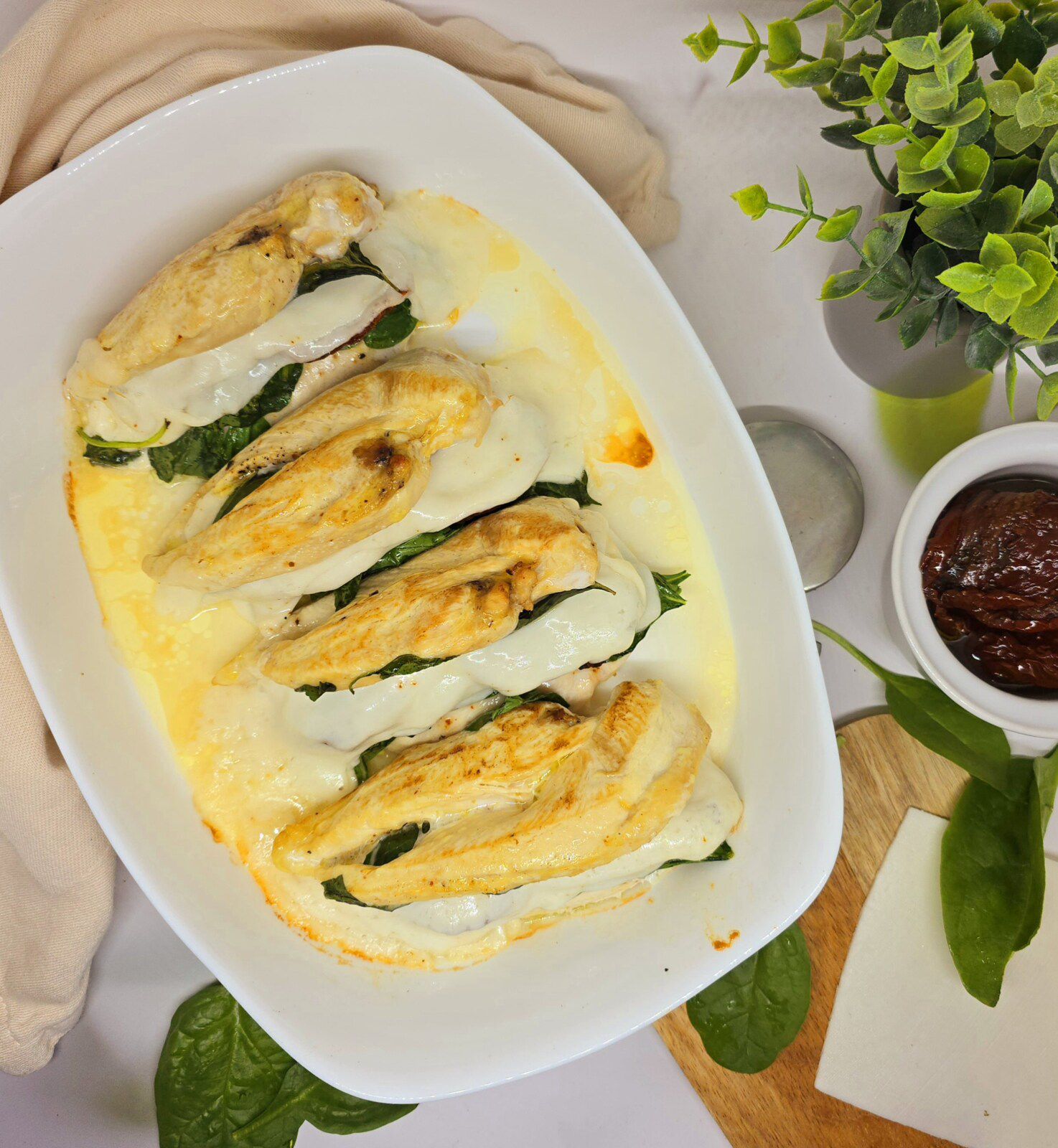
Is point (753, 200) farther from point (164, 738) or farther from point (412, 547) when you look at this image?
point (164, 738)

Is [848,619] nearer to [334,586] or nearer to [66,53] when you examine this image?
[334,586]

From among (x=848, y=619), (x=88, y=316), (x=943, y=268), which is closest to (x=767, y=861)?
(x=848, y=619)

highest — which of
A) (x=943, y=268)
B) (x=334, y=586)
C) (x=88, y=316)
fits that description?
(x=88, y=316)

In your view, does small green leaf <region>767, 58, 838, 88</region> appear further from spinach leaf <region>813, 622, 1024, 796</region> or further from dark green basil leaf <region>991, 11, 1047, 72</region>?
spinach leaf <region>813, 622, 1024, 796</region>

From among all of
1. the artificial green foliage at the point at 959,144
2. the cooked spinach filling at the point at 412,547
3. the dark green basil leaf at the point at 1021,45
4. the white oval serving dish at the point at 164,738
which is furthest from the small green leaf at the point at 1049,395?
the cooked spinach filling at the point at 412,547

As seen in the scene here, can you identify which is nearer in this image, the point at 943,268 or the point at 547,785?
the point at 943,268

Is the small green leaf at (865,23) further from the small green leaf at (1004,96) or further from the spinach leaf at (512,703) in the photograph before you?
the spinach leaf at (512,703)

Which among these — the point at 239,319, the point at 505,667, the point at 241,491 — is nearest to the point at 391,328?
the point at 239,319
